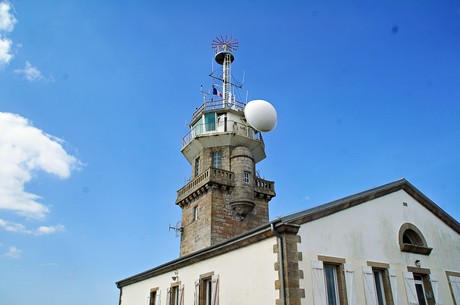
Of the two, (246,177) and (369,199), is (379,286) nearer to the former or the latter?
(369,199)

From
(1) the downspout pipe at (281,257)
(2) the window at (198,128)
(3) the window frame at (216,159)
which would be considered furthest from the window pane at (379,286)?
(2) the window at (198,128)

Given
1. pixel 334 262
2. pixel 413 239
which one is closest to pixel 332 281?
pixel 334 262

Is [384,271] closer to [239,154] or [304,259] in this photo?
[304,259]

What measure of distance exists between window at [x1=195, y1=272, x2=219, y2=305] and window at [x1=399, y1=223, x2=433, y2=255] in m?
6.18

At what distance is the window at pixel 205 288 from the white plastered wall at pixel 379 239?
3.52 metres

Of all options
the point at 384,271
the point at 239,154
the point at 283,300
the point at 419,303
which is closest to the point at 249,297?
the point at 283,300

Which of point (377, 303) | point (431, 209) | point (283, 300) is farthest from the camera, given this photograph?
point (431, 209)

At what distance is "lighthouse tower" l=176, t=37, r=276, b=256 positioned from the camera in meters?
22.7

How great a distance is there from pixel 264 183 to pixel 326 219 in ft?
44.1

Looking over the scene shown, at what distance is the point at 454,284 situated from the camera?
44.1ft

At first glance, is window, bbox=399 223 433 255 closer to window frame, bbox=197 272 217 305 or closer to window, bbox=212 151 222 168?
window frame, bbox=197 272 217 305

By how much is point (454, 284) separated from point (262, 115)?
10.4 m

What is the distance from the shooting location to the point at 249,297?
11078 mm

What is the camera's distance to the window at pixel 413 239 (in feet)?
42.6
